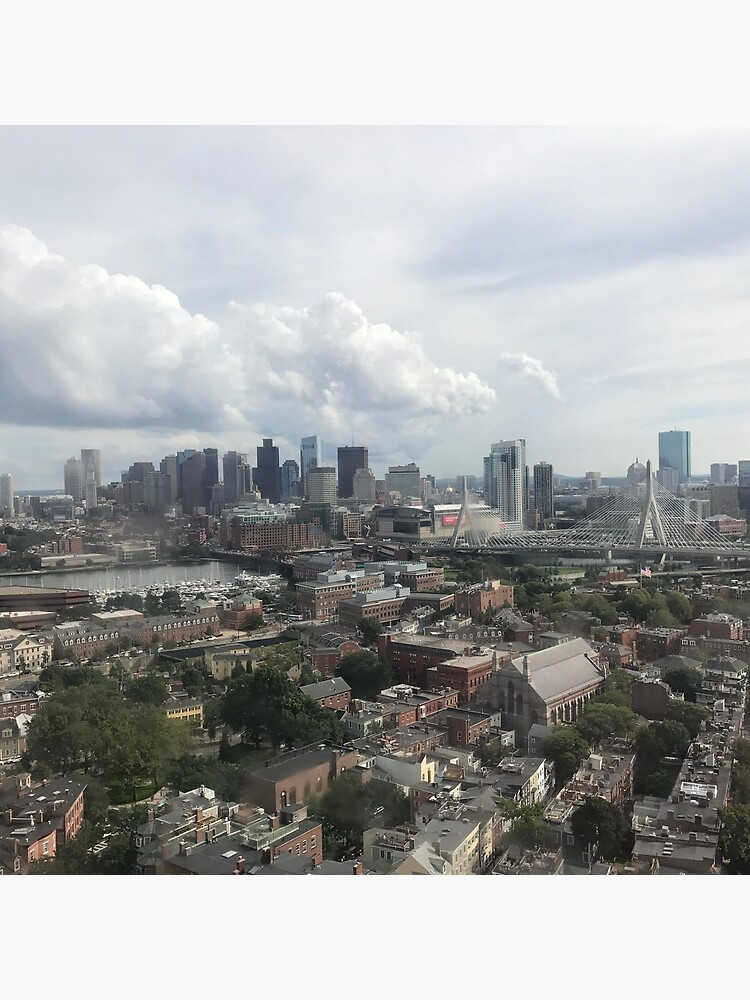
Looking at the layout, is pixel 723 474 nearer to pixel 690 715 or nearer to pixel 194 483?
pixel 690 715

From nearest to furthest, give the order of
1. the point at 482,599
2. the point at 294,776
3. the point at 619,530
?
the point at 294,776, the point at 482,599, the point at 619,530

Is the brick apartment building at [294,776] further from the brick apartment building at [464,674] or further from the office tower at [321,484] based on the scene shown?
the office tower at [321,484]

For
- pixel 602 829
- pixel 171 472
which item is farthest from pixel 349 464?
pixel 602 829

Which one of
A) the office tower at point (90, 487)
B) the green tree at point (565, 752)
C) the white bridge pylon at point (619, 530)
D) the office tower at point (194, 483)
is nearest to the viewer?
the green tree at point (565, 752)

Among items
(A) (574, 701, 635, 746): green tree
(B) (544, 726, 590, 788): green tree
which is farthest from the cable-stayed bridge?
(B) (544, 726, 590, 788): green tree

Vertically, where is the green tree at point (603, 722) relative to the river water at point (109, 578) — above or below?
below

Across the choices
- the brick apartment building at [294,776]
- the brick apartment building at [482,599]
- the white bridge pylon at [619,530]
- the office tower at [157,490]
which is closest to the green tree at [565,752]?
the brick apartment building at [294,776]

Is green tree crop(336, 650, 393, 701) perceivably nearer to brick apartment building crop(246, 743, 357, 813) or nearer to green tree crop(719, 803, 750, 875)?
brick apartment building crop(246, 743, 357, 813)
